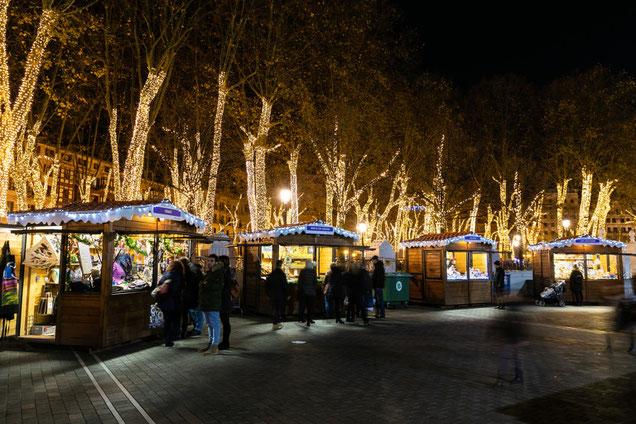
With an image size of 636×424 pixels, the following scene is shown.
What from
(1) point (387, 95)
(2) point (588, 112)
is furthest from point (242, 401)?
(2) point (588, 112)

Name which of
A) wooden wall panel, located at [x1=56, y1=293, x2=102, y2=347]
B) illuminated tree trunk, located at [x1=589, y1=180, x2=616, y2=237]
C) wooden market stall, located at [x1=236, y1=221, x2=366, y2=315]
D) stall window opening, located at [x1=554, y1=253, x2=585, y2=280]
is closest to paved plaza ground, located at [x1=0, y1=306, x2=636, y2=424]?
wooden wall panel, located at [x1=56, y1=293, x2=102, y2=347]

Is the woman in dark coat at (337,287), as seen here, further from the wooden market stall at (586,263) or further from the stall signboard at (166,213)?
the wooden market stall at (586,263)

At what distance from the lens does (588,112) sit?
31656 millimetres

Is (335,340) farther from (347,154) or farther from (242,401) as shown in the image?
(347,154)

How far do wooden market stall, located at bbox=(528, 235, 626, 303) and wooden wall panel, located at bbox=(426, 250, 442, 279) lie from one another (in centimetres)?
602

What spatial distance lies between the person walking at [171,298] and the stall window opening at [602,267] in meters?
18.5

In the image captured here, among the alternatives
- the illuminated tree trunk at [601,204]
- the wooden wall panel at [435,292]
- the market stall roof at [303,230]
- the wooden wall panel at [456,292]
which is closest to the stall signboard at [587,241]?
the wooden wall panel at [456,292]

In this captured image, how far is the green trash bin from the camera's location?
58.4 feet

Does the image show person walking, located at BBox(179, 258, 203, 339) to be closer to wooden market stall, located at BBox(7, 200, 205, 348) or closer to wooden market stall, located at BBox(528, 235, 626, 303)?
wooden market stall, located at BBox(7, 200, 205, 348)

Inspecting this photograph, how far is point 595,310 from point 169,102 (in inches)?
900

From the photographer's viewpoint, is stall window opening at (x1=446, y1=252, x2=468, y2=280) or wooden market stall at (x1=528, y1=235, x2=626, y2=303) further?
wooden market stall at (x1=528, y1=235, x2=626, y2=303)

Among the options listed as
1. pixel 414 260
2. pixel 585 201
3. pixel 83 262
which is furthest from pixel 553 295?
pixel 83 262

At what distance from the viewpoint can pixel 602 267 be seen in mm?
20750

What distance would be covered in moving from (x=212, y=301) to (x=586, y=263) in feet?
60.0
